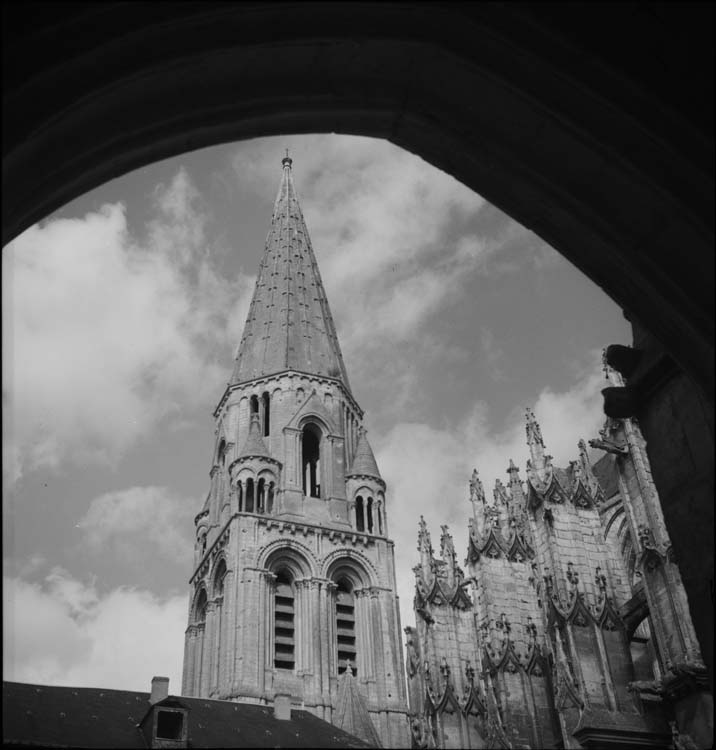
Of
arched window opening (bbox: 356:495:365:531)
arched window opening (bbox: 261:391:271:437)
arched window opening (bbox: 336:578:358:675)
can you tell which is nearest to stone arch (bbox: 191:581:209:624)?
arched window opening (bbox: 336:578:358:675)

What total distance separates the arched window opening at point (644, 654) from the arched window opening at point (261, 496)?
2362 cm

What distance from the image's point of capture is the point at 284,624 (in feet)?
127

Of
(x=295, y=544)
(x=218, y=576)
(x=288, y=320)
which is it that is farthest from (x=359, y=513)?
(x=288, y=320)

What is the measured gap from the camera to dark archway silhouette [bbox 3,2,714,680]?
377 centimetres

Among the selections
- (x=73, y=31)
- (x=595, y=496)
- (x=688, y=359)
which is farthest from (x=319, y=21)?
(x=595, y=496)

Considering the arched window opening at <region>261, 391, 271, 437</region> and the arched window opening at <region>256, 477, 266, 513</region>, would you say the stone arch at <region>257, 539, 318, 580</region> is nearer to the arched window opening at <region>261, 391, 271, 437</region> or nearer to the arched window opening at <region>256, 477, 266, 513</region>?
the arched window opening at <region>256, 477, 266, 513</region>

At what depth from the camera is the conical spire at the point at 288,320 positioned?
47438mm

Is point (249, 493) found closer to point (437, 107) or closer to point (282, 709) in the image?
point (282, 709)

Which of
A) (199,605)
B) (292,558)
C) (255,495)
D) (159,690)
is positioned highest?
(255,495)

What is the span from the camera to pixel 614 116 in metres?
4.17

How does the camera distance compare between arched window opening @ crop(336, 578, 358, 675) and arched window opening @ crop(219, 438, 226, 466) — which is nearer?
arched window opening @ crop(336, 578, 358, 675)

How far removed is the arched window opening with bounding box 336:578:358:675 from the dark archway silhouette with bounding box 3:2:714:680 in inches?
1423

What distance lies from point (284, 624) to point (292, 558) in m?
3.02

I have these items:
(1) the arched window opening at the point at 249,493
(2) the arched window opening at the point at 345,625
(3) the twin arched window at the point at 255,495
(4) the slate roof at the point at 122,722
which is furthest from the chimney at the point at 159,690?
(1) the arched window opening at the point at 249,493
